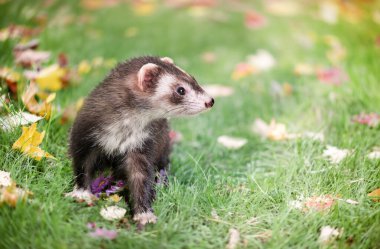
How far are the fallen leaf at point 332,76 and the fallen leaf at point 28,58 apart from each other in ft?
9.32

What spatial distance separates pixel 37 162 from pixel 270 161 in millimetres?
1707

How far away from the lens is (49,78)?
3.77 m

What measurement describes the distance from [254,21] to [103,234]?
4.86 meters

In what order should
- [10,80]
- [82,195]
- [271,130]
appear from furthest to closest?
1. [271,130]
2. [10,80]
3. [82,195]

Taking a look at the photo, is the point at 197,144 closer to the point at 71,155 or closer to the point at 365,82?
the point at 71,155

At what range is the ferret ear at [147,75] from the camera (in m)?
2.71

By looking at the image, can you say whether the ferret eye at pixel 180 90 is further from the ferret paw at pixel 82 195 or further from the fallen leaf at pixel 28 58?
the fallen leaf at pixel 28 58

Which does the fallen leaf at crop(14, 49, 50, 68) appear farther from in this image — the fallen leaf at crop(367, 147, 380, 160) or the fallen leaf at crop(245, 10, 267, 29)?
the fallen leaf at crop(245, 10, 267, 29)

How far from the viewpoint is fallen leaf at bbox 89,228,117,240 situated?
2301 mm

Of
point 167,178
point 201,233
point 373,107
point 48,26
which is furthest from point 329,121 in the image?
point 48,26

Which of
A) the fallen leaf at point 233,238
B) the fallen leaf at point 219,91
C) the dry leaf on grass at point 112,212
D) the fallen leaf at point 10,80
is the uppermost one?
the fallen leaf at point 10,80

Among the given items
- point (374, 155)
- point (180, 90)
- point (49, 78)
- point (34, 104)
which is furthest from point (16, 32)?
point (374, 155)

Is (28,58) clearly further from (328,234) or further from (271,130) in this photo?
(328,234)

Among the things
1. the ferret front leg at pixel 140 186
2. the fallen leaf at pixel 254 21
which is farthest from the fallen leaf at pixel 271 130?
the fallen leaf at pixel 254 21
